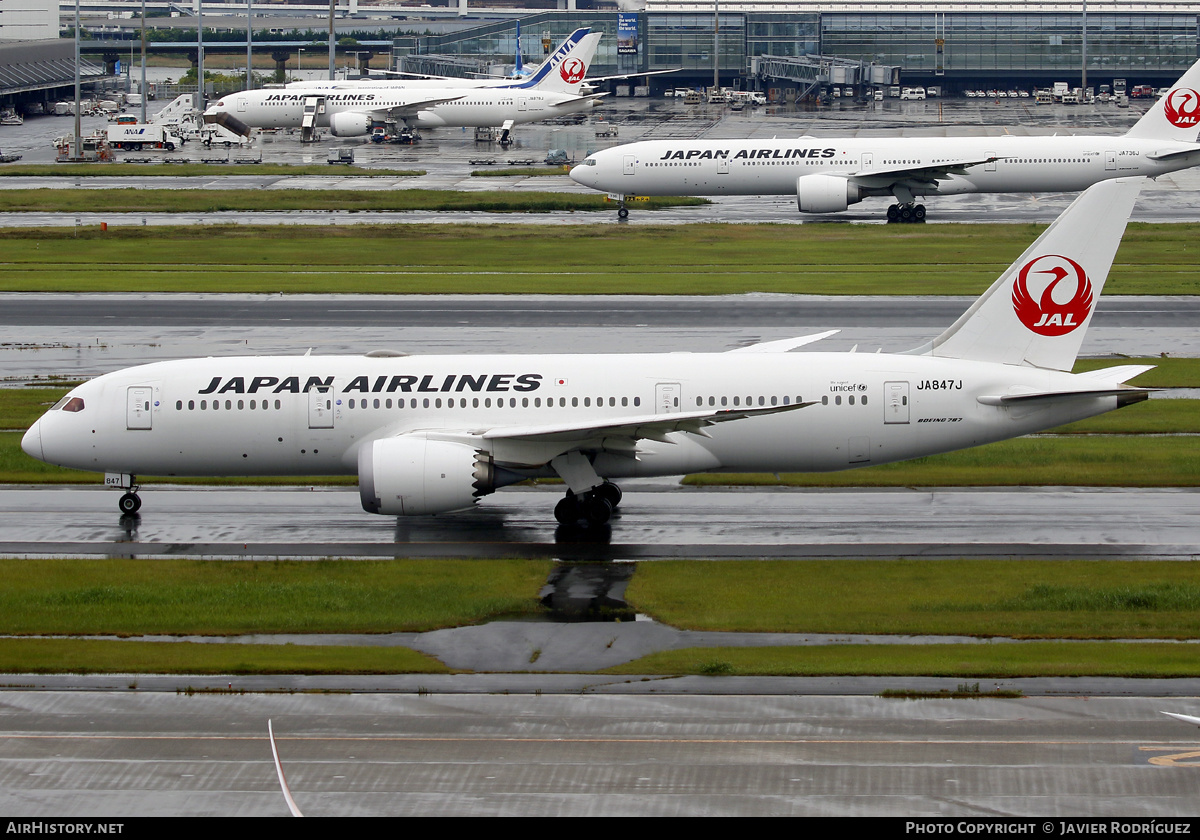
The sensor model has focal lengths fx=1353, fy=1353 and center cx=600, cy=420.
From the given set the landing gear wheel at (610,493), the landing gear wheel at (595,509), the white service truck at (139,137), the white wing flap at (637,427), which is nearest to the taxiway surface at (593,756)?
the white wing flap at (637,427)

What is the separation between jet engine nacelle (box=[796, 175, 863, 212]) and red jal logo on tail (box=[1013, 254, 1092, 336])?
5121 cm

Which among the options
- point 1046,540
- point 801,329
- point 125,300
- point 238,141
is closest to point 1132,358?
point 801,329

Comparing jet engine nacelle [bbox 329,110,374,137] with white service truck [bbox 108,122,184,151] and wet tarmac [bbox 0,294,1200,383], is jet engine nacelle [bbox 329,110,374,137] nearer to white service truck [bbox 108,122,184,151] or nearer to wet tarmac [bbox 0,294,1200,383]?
white service truck [bbox 108,122,184,151]

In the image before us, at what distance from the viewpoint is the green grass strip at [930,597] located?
83.5 ft

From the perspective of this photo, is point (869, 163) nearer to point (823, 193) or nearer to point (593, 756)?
point (823, 193)

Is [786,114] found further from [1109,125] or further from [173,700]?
[173,700]

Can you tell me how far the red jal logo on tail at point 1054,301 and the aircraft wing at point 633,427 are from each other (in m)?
6.19

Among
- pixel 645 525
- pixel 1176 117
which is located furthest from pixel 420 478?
pixel 1176 117

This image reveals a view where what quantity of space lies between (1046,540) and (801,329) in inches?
897

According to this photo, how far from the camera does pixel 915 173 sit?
82.4 meters

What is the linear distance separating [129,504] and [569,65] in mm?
108621

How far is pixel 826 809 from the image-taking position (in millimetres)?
18375

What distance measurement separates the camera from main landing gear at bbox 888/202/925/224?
8194 cm

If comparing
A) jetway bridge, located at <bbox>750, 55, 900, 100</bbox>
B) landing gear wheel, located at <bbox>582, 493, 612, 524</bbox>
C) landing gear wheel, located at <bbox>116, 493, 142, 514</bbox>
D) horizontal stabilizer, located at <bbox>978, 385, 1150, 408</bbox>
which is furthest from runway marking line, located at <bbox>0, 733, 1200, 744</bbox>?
jetway bridge, located at <bbox>750, 55, 900, 100</bbox>
